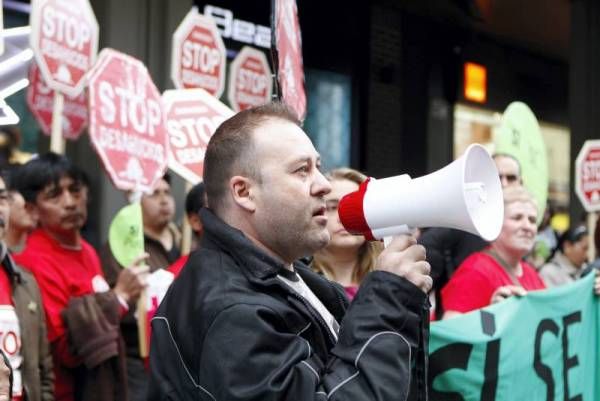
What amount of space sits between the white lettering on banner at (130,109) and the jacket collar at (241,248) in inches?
99.5

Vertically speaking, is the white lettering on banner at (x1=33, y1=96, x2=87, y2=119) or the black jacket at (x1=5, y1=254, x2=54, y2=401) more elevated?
the white lettering on banner at (x1=33, y1=96, x2=87, y2=119)

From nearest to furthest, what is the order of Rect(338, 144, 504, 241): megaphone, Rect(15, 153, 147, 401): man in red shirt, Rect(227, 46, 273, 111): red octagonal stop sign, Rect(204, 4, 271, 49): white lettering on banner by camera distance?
Rect(338, 144, 504, 241): megaphone < Rect(15, 153, 147, 401): man in red shirt < Rect(227, 46, 273, 111): red octagonal stop sign < Rect(204, 4, 271, 49): white lettering on banner

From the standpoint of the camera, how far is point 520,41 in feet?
41.3

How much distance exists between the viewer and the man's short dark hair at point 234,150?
2076 mm

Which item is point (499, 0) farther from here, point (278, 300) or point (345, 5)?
point (278, 300)

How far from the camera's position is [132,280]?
434 cm

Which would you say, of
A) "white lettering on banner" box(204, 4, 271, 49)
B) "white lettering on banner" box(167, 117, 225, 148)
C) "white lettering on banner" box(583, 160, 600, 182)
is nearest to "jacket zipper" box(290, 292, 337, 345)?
"white lettering on banner" box(167, 117, 225, 148)

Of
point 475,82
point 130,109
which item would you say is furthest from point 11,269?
point 475,82

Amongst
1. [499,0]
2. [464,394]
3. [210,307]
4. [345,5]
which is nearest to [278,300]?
[210,307]

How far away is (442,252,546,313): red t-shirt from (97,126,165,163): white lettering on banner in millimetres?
1590

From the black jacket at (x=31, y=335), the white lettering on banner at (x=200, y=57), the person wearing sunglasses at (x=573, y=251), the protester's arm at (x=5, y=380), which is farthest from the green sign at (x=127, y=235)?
the person wearing sunglasses at (x=573, y=251)

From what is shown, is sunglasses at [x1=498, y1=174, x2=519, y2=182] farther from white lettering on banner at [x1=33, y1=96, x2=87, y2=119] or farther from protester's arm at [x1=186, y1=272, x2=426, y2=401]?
protester's arm at [x1=186, y1=272, x2=426, y2=401]

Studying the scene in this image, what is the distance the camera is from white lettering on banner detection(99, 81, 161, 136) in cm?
452

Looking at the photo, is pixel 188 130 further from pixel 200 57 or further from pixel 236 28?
pixel 236 28
